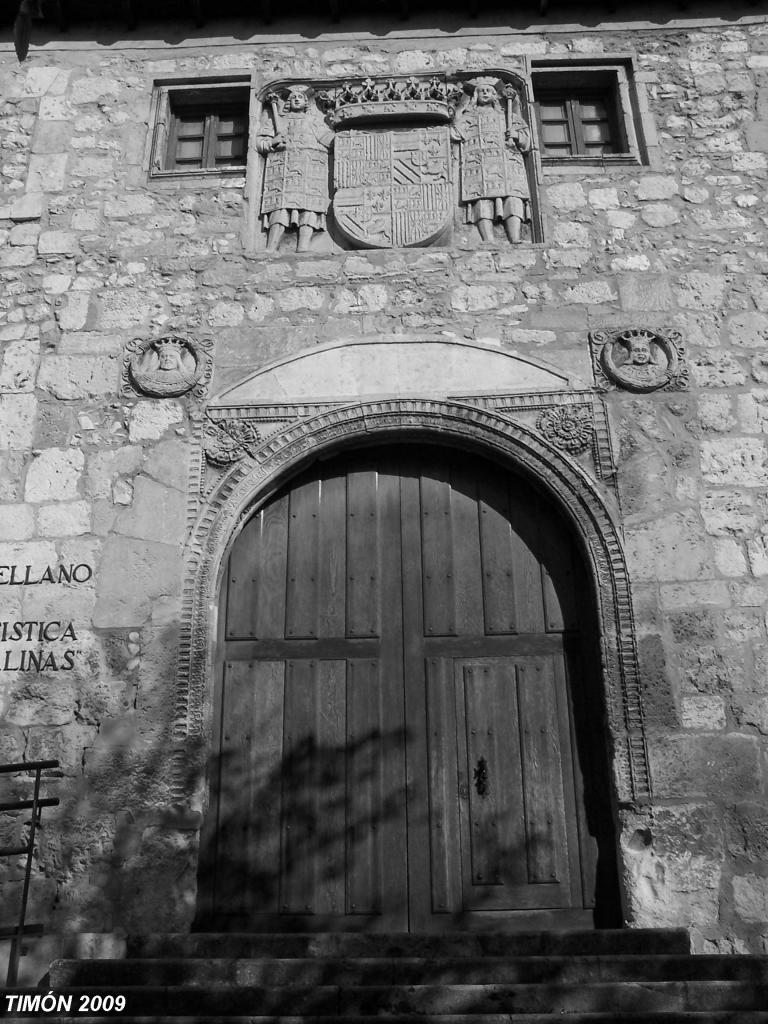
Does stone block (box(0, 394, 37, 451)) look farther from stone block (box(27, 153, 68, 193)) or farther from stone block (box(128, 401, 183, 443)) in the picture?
stone block (box(27, 153, 68, 193))

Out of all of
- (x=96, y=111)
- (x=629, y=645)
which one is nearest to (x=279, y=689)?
(x=629, y=645)

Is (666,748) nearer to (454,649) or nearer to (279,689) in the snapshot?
(454,649)

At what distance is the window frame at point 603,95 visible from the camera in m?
6.61

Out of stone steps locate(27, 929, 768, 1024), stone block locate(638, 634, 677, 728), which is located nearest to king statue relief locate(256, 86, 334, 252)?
stone block locate(638, 634, 677, 728)

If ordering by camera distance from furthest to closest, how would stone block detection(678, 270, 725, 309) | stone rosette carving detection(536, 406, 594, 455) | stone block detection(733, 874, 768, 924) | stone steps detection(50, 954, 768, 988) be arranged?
stone block detection(678, 270, 725, 309) → stone rosette carving detection(536, 406, 594, 455) → stone block detection(733, 874, 768, 924) → stone steps detection(50, 954, 768, 988)

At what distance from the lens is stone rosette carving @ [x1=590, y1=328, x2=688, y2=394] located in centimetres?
584

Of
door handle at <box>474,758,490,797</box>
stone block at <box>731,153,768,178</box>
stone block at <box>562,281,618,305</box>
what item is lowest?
door handle at <box>474,758,490,797</box>

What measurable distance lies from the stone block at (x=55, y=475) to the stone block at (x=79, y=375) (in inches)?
15.5

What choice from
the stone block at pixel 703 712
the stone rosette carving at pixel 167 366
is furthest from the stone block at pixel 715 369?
the stone rosette carving at pixel 167 366

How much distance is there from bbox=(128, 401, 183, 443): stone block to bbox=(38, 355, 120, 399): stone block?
0.23 meters

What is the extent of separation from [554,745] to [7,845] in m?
2.86

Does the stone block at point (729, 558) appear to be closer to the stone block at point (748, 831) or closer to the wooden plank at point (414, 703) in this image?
the stone block at point (748, 831)

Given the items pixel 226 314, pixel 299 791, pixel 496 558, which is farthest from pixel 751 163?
pixel 299 791

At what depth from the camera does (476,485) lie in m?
5.89
